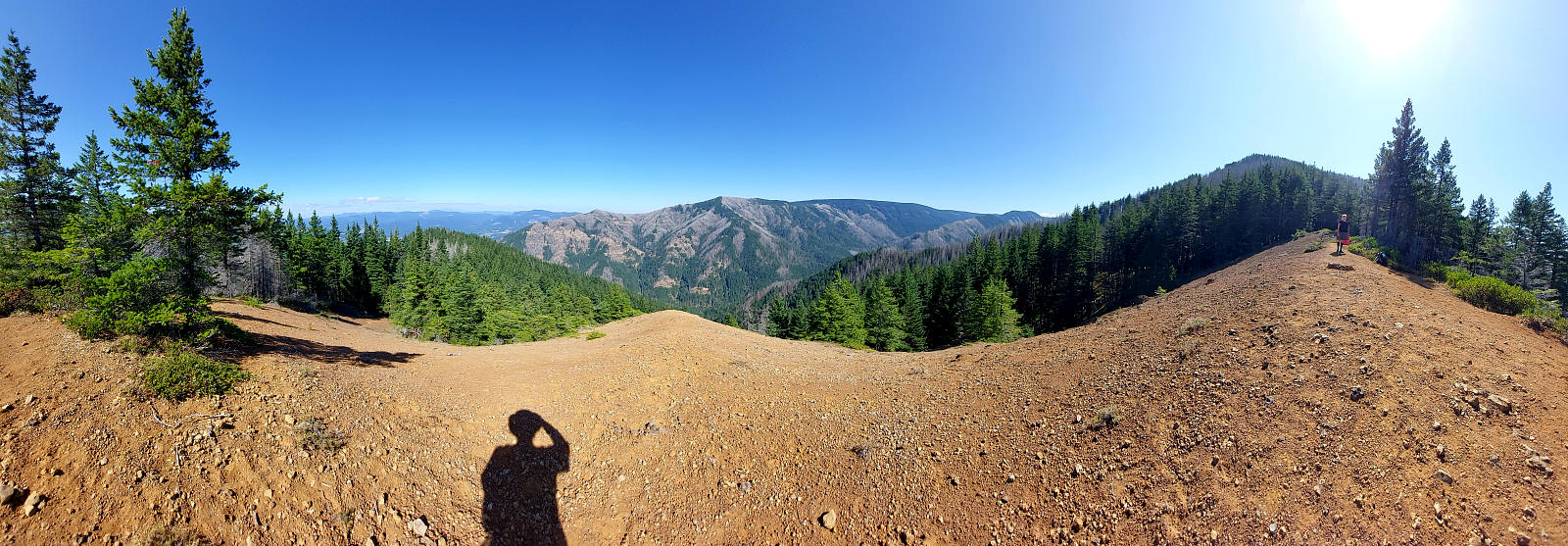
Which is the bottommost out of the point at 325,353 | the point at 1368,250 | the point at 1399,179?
the point at 325,353

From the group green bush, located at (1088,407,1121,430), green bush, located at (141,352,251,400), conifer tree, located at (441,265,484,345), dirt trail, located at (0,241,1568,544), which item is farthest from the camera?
conifer tree, located at (441,265,484,345)

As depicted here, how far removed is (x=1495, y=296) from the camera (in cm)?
1505

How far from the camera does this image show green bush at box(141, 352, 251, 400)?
7.61m

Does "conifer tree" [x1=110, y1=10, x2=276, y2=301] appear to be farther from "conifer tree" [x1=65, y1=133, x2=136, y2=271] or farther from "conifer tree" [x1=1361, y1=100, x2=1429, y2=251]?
"conifer tree" [x1=1361, y1=100, x2=1429, y2=251]

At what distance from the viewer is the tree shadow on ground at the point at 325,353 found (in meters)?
12.5

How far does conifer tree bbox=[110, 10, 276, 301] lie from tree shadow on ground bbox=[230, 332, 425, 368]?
7.23ft

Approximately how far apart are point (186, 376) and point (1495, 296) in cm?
3634

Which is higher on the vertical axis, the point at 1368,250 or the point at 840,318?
the point at 1368,250

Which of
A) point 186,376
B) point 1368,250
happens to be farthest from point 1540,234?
point 186,376

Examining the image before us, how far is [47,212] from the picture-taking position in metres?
18.0

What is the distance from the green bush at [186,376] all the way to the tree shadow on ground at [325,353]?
11.1ft

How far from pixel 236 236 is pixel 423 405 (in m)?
7.81

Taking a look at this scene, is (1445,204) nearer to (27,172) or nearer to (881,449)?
(881,449)

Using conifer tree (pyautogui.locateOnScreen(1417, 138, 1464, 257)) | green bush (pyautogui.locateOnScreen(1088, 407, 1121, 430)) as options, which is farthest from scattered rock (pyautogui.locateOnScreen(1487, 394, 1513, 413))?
conifer tree (pyautogui.locateOnScreen(1417, 138, 1464, 257))
